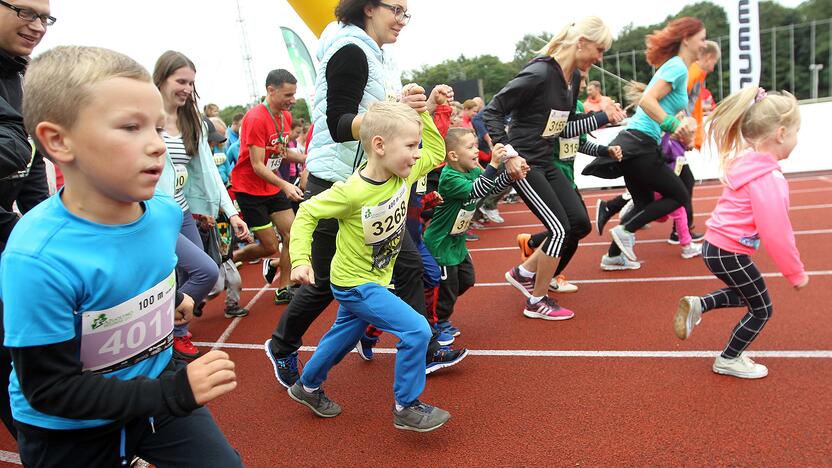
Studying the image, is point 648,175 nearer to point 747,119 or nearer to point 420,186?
point 747,119

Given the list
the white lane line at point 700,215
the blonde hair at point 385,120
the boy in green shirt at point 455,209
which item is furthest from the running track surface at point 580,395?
the white lane line at point 700,215

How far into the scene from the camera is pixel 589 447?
249 centimetres

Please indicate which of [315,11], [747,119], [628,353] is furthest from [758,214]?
[315,11]

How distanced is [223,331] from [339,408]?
6.81 feet

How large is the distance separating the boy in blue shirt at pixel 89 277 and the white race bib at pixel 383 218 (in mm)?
1087

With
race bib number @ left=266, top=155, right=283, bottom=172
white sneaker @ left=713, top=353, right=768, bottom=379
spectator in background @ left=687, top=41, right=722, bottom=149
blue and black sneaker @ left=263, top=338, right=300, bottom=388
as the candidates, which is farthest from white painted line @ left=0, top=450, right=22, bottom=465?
spectator in background @ left=687, top=41, right=722, bottom=149

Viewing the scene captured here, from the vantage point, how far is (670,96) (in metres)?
4.88

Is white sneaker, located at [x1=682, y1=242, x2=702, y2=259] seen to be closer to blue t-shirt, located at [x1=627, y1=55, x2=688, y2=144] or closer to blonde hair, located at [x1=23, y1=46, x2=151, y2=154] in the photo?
blue t-shirt, located at [x1=627, y1=55, x2=688, y2=144]

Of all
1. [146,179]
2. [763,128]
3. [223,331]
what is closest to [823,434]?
[763,128]

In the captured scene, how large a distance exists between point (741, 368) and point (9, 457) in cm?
393

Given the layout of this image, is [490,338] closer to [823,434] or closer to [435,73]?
[823,434]

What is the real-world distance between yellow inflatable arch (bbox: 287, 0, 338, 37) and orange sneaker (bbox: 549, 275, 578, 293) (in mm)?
3261

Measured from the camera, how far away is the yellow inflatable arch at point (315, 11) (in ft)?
17.4

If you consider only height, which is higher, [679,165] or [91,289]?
[91,289]
